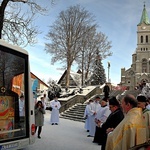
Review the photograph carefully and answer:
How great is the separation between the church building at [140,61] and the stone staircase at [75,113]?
215 ft

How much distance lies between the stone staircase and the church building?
65.4 metres

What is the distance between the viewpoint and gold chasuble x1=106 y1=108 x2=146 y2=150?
3.35 metres

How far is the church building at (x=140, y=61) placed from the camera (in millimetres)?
89062

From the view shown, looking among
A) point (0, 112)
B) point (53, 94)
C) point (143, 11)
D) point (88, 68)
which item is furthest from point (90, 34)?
point (143, 11)

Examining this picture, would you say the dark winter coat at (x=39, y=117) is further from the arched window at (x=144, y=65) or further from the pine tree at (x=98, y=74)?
A: the arched window at (x=144, y=65)

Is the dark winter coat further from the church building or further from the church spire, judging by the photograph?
the church spire

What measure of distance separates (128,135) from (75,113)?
61.1 ft

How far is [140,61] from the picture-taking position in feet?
302

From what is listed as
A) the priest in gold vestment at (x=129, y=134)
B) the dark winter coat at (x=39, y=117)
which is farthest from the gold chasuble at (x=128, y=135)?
the dark winter coat at (x=39, y=117)

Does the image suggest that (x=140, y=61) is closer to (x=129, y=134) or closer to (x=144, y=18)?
(x=144, y=18)

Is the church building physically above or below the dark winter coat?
above

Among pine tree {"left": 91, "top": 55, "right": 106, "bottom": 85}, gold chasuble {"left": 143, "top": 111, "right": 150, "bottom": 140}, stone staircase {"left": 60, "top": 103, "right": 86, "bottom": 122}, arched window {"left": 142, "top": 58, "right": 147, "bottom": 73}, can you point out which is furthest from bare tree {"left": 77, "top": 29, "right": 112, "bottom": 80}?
arched window {"left": 142, "top": 58, "right": 147, "bottom": 73}

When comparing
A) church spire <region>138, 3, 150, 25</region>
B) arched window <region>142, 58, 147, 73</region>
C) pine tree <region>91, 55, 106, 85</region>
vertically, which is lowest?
pine tree <region>91, 55, 106, 85</region>

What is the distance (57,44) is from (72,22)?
4059 millimetres
